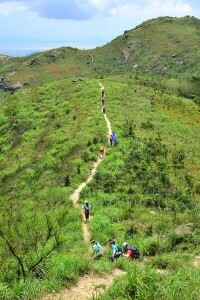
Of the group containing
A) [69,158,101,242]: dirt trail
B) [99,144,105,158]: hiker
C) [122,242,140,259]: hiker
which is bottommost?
[69,158,101,242]: dirt trail

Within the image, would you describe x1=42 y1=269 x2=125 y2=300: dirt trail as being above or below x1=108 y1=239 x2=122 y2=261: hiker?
above

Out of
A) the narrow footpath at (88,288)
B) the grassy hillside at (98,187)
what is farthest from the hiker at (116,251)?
the narrow footpath at (88,288)

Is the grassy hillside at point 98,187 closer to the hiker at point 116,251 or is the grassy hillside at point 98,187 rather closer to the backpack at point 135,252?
the backpack at point 135,252

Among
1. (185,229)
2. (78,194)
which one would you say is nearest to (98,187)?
(78,194)

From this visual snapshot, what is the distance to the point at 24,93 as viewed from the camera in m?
71.4

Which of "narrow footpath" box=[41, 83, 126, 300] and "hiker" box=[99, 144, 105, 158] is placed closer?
"narrow footpath" box=[41, 83, 126, 300]

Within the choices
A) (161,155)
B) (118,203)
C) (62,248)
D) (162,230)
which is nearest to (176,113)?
(161,155)

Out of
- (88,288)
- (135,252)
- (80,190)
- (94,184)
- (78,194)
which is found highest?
(88,288)

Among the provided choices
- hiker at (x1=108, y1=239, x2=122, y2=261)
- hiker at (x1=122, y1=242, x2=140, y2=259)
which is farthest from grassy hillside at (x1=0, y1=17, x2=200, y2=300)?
hiker at (x1=108, y1=239, x2=122, y2=261)

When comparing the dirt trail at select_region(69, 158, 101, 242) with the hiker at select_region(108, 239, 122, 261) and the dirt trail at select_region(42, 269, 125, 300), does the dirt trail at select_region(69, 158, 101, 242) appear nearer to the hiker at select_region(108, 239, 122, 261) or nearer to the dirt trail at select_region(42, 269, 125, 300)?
the hiker at select_region(108, 239, 122, 261)

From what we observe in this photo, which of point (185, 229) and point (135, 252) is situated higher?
point (135, 252)

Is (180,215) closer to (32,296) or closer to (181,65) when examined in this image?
(32,296)

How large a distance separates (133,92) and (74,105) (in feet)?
36.4

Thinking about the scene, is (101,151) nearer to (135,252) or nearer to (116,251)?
(116,251)
